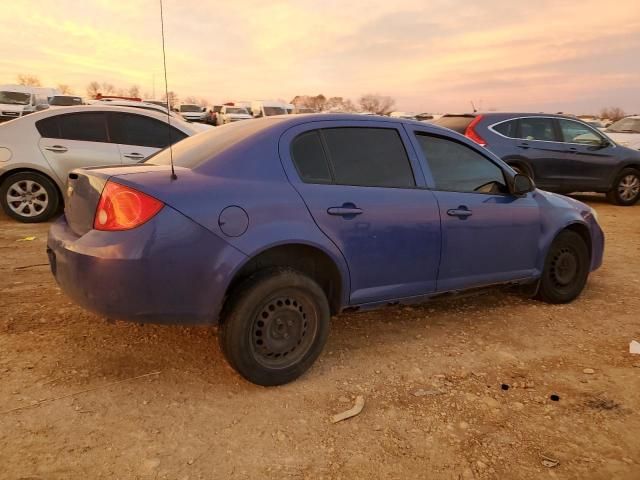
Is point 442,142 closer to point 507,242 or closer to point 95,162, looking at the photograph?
point 507,242

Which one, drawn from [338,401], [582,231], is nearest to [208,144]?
[338,401]

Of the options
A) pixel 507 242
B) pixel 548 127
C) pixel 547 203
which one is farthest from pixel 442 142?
A: pixel 548 127

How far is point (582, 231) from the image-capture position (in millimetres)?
4574

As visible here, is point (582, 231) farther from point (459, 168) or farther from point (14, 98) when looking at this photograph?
point (14, 98)

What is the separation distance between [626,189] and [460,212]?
8223 mm

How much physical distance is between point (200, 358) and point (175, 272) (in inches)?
34.3

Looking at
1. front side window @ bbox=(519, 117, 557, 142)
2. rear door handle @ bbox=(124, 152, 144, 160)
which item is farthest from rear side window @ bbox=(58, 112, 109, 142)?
front side window @ bbox=(519, 117, 557, 142)

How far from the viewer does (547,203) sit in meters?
4.28

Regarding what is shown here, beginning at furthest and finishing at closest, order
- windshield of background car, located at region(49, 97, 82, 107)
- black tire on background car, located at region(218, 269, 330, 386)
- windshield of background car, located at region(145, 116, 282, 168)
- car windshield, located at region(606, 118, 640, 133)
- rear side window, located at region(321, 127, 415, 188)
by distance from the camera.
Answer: windshield of background car, located at region(49, 97, 82, 107) < car windshield, located at region(606, 118, 640, 133) < rear side window, located at region(321, 127, 415, 188) < windshield of background car, located at region(145, 116, 282, 168) < black tire on background car, located at region(218, 269, 330, 386)

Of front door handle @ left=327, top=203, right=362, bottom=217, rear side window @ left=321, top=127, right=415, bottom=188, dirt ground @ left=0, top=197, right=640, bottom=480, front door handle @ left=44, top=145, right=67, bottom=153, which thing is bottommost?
dirt ground @ left=0, top=197, right=640, bottom=480

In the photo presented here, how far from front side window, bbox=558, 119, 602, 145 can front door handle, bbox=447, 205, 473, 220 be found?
6.85 meters

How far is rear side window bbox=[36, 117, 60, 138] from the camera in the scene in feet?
21.8

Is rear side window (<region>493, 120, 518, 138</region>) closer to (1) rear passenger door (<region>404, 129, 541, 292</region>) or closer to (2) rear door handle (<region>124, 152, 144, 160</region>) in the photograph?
(1) rear passenger door (<region>404, 129, 541, 292</region>)

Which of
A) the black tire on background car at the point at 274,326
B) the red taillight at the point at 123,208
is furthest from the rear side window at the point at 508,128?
the red taillight at the point at 123,208
